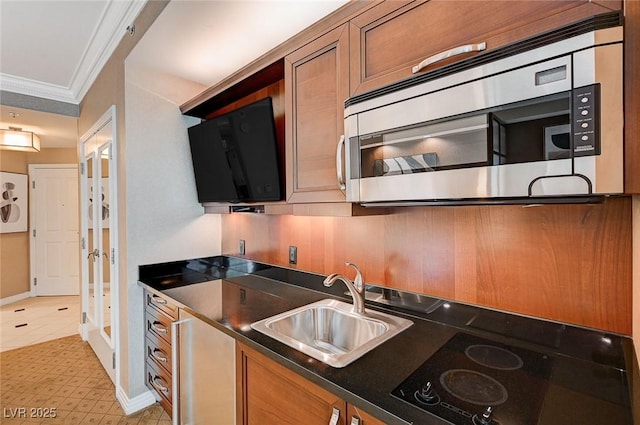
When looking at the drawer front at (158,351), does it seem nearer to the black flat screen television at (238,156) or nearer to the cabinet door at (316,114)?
the black flat screen television at (238,156)

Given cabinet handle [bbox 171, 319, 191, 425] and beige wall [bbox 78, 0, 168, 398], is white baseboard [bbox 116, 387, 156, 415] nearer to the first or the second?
beige wall [bbox 78, 0, 168, 398]

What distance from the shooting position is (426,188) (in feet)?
3.40

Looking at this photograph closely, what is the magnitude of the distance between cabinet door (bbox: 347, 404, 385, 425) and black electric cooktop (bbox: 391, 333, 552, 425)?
0.27 ft

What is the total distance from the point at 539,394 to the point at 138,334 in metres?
2.28

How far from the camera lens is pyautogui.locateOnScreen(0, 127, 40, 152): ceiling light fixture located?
3.35 meters

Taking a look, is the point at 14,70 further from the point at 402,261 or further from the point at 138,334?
the point at 402,261

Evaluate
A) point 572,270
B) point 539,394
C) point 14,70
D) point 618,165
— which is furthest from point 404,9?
point 14,70

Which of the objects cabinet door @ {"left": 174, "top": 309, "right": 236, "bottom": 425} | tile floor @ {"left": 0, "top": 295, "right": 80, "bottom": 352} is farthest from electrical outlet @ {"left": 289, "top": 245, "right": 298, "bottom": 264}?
tile floor @ {"left": 0, "top": 295, "right": 80, "bottom": 352}

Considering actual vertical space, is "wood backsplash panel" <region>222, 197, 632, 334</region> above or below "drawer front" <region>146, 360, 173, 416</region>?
above

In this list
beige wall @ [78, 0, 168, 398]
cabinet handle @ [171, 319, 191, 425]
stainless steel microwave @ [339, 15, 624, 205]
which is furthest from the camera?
beige wall @ [78, 0, 168, 398]

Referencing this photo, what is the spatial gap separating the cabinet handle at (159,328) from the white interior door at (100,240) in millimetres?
502

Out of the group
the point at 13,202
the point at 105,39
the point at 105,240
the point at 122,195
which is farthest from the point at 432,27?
the point at 13,202

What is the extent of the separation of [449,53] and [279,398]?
1.25 metres

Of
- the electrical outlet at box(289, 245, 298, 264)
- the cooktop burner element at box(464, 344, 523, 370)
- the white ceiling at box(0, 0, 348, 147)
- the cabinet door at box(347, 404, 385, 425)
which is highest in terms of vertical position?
the white ceiling at box(0, 0, 348, 147)
